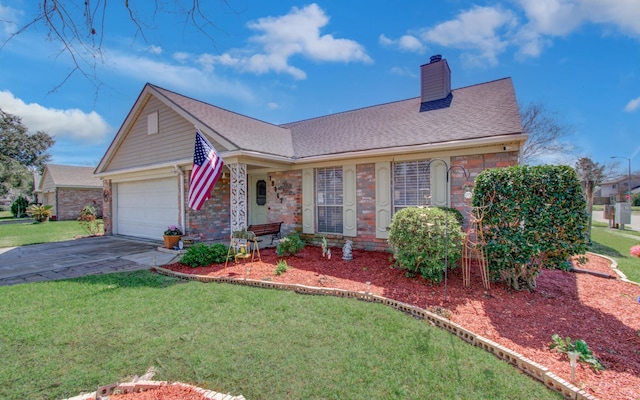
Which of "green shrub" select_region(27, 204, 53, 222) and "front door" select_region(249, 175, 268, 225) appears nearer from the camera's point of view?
"front door" select_region(249, 175, 268, 225)

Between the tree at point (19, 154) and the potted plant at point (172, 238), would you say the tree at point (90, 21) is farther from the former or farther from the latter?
the tree at point (19, 154)

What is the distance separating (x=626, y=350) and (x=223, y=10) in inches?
217

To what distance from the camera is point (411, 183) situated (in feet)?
25.5

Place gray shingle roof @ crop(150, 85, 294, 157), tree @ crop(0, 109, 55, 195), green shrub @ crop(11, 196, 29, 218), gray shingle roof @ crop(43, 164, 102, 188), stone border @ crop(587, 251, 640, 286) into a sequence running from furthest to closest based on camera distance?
1. green shrub @ crop(11, 196, 29, 218)
2. tree @ crop(0, 109, 55, 195)
3. gray shingle roof @ crop(43, 164, 102, 188)
4. gray shingle roof @ crop(150, 85, 294, 157)
5. stone border @ crop(587, 251, 640, 286)

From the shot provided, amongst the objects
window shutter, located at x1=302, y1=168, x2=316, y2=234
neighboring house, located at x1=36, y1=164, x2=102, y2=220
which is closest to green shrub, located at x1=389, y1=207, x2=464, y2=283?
window shutter, located at x1=302, y1=168, x2=316, y2=234

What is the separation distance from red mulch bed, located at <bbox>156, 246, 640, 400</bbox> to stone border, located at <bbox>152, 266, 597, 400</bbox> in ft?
0.55

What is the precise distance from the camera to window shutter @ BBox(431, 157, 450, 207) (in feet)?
23.7

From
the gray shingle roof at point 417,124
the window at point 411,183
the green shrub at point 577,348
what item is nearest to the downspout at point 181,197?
the gray shingle roof at point 417,124

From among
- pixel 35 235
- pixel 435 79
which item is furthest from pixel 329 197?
pixel 35 235

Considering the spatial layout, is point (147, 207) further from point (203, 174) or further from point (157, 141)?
point (203, 174)

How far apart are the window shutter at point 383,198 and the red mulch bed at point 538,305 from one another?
1054 millimetres

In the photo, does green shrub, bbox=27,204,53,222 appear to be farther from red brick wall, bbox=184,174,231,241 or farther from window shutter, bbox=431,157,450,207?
window shutter, bbox=431,157,450,207

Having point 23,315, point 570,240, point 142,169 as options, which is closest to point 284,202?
point 142,169

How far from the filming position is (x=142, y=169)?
37.1ft
